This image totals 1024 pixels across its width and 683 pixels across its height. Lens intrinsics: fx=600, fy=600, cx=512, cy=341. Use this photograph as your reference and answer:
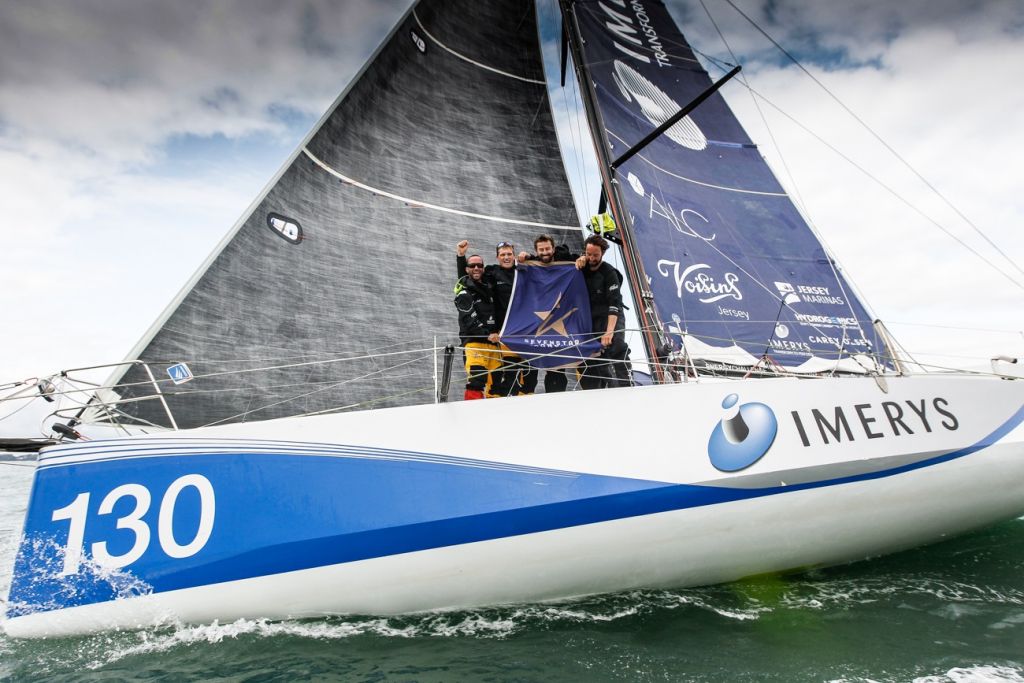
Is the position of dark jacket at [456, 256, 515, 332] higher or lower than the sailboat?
higher

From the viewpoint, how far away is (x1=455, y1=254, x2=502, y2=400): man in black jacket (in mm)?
3428

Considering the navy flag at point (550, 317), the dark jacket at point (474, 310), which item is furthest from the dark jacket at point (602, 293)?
the dark jacket at point (474, 310)

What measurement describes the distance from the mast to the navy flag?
370 mm

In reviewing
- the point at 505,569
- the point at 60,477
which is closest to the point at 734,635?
the point at 505,569

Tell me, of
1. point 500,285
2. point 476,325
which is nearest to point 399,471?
point 476,325

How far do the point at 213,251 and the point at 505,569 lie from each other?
2.59 m

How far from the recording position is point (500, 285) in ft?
11.6

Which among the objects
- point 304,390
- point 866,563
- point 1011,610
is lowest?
point 1011,610

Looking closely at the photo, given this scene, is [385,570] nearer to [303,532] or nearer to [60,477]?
[303,532]

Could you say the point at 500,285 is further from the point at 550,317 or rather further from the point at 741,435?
the point at 741,435

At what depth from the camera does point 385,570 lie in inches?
102

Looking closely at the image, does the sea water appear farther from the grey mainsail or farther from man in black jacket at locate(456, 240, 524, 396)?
man in black jacket at locate(456, 240, 524, 396)

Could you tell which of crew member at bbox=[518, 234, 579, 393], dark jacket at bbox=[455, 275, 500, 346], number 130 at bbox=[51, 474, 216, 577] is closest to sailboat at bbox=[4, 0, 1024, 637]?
number 130 at bbox=[51, 474, 216, 577]

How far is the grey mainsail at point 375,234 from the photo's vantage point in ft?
11.7
